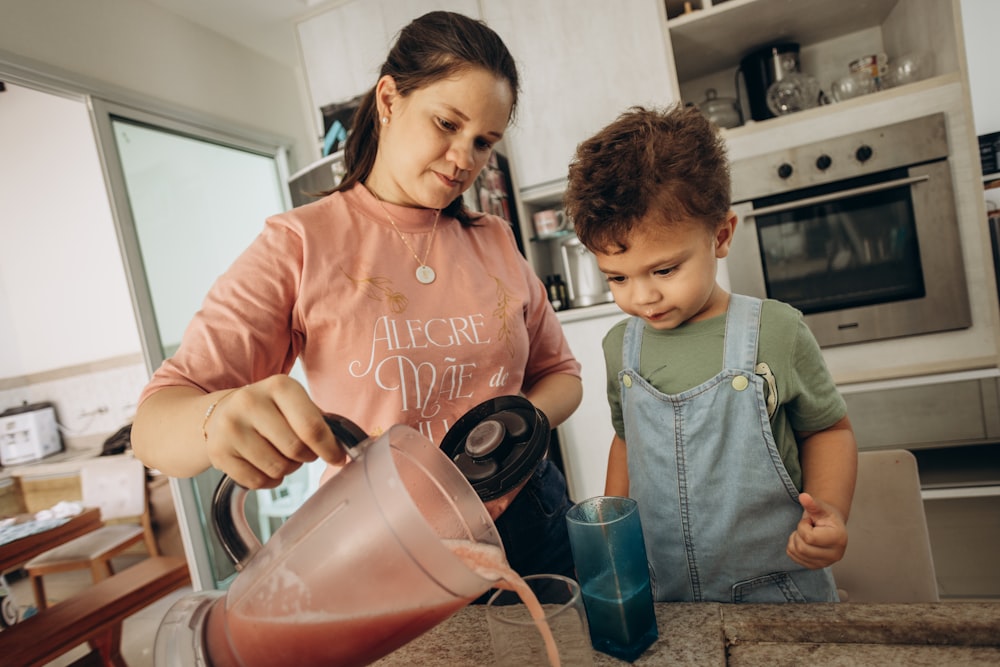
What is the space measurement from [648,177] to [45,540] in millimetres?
2983

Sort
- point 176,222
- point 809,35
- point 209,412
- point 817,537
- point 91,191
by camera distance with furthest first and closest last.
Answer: point 91,191
point 176,222
point 809,35
point 817,537
point 209,412

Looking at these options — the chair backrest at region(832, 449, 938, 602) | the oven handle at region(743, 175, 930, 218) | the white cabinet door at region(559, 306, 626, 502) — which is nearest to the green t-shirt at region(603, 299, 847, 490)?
the chair backrest at region(832, 449, 938, 602)

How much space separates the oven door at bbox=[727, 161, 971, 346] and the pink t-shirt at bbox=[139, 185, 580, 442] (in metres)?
1.47

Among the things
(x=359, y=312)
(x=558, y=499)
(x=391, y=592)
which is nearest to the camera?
(x=391, y=592)

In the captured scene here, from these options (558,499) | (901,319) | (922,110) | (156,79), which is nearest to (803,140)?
(922,110)

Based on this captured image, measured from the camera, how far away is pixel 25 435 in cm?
377

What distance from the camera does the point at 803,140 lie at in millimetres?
2039

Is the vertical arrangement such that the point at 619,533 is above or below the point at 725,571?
above

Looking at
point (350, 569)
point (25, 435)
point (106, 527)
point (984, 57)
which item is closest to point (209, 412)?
point (350, 569)

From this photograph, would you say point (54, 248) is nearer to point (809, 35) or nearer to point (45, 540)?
point (45, 540)

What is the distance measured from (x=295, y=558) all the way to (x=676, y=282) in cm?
61

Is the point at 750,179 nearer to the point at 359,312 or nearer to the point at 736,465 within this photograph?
the point at 736,465

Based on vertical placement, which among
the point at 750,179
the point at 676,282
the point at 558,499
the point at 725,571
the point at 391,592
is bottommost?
the point at 725,571

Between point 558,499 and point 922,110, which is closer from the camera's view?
point 558,499
